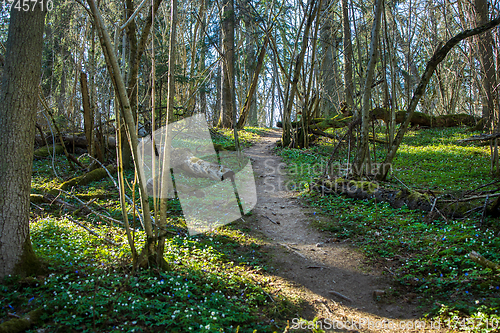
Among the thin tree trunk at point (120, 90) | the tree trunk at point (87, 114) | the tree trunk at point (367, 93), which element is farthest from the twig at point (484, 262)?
the tree trunk at point (87, 114)

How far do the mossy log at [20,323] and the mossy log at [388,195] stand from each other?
522 centimetres

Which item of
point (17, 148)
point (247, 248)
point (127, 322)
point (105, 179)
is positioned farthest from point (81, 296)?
point (105, 179)

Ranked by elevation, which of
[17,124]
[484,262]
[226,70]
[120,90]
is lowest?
[484,262]

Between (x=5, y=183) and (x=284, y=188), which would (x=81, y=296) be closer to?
(x=5, y=183)

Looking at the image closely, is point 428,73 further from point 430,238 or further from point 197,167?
point 197,167

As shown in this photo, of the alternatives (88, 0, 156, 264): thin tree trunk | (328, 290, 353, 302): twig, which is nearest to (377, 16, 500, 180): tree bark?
(328, 290, 353, 302): twig

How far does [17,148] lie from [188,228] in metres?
2.82

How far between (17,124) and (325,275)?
3.85 metres

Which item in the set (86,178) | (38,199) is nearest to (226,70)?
(86,178)

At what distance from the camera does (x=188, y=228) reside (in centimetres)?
504

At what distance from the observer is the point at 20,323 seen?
218 cm

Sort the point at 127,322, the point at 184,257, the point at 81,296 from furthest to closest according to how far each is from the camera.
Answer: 1. the point at 184,257
2. the point at 81,296
3. the point at 127,322

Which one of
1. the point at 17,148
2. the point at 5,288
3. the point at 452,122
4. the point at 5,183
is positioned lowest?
the point at 5,288

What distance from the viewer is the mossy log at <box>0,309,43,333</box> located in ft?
6.93
